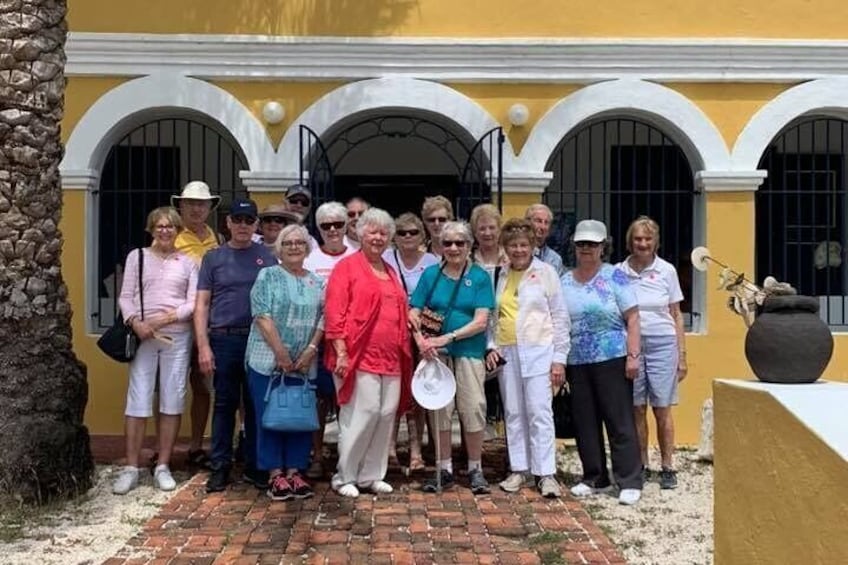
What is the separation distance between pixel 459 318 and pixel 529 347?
0.49 meters

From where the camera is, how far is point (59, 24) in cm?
629

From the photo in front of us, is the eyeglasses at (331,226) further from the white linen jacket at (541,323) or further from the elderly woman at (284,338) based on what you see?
the white linen jacket at (541,323)

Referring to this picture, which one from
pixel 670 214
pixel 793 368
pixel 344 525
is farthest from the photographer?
pixel 670 214

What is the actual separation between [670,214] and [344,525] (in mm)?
4832

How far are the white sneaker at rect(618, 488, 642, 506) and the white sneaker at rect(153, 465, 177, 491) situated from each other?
2934mm

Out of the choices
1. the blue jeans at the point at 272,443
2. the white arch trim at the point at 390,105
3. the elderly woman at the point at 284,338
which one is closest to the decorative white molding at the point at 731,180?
the white arch trim at the point at 390,105

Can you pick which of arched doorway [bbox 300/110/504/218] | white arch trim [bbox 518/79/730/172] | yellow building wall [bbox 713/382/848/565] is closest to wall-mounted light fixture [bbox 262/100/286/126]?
arched doorway [bbox 300/110/504/218]

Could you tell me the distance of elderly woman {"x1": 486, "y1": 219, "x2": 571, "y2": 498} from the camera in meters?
6.24

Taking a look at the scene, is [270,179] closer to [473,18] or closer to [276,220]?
[276,220]

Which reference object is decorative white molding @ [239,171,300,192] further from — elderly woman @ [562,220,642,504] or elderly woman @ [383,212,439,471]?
elderly woman @ [562,220,642,504]

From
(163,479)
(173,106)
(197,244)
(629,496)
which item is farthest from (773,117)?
(163,479)

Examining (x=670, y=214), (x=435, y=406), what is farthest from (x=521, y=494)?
(x=670, y=214)

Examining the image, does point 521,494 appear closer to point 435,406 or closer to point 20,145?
point 435,406

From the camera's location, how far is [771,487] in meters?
3.73
